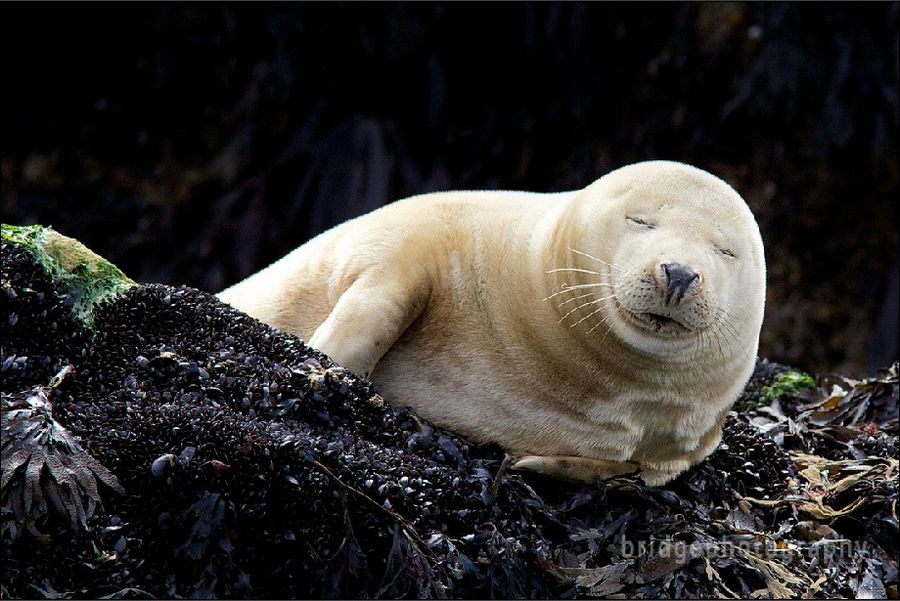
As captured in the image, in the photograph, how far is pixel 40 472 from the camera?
9.74 ft

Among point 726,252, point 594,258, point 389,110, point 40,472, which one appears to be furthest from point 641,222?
point 389,110

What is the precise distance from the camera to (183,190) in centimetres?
1008

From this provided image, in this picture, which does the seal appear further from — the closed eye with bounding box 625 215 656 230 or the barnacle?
the barnacle

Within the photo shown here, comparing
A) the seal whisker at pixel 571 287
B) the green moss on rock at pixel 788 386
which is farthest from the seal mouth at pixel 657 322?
the green moss on rock at pixel 788 386

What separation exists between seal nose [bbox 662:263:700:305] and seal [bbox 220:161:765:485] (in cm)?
13

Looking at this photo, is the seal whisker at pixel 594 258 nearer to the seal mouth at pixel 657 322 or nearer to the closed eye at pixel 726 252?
the seal mouth at pixel 657 322

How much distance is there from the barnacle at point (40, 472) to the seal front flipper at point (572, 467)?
1476 millimetres

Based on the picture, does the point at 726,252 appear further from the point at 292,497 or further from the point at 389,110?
the point at 389,110

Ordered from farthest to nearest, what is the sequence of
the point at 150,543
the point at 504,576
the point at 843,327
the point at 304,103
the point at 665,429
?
the point at 843,327
the point at 304,103
the point at 665,429
the point at 504,576
the point at 150,543

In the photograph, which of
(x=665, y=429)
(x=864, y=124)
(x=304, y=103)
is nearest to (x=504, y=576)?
(x=665, y=429)

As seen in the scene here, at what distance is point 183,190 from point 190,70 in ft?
3.62

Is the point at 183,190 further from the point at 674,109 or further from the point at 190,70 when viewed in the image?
the point at 674,109

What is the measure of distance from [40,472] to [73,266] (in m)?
0.90

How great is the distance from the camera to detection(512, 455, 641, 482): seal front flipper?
13.0 ft
